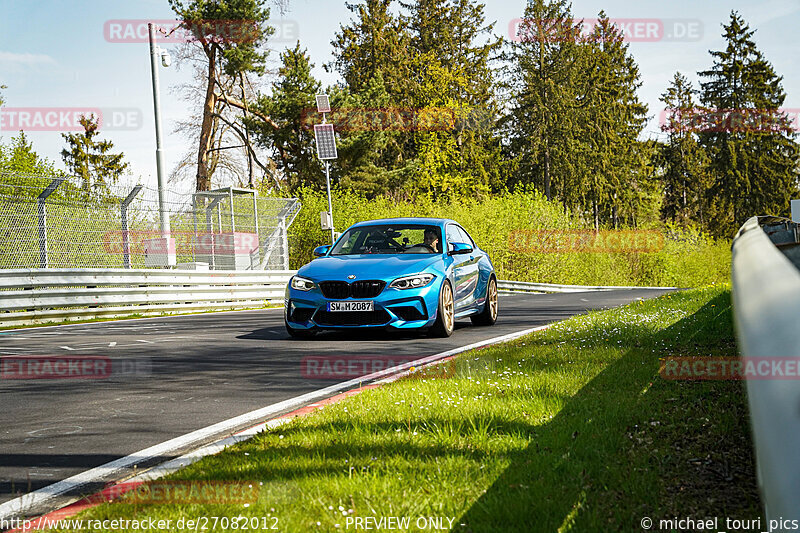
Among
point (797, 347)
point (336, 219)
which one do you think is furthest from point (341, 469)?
point (336, 219)

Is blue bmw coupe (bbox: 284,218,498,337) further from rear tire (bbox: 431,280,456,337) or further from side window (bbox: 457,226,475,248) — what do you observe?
side window (bbox: 457,226,475,248)

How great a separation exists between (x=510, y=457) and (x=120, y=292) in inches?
577

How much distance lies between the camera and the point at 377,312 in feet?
31.2

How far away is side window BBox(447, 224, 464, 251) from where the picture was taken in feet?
36.4

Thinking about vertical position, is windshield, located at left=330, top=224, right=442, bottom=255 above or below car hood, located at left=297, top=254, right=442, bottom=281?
above

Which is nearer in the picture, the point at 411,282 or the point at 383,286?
the point at 383,286

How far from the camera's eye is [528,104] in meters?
59.7

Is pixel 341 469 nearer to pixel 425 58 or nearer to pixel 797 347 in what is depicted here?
pixel 797 347

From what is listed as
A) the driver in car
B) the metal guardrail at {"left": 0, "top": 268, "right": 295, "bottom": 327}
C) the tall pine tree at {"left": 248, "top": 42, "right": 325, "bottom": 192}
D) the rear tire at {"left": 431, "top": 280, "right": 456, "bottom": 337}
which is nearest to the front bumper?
the rear tire at {"left": 431, "top": 280, "right": 456, "bottom": 337}

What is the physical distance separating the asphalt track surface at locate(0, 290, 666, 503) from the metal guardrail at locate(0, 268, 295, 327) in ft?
9.63

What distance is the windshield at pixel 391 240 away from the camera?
1090 cm

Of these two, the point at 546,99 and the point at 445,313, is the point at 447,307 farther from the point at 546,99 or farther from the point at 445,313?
the point at 546,99

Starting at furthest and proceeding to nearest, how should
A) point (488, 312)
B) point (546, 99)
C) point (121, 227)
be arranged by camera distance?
point (546, 99)
point (121, 227)
point (488, 312)

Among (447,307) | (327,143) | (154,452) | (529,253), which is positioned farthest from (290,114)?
(154,452)
